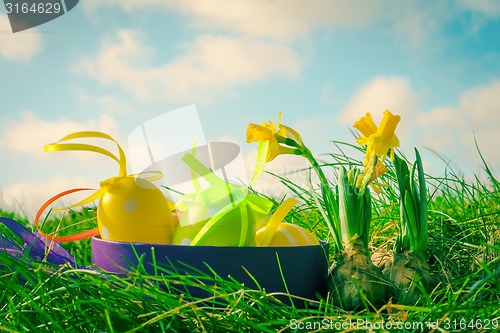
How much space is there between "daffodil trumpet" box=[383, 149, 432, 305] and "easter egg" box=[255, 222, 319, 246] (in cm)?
16

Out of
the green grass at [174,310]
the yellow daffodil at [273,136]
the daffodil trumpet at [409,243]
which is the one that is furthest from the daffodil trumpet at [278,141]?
the green grass at [174,310]

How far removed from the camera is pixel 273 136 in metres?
1.08

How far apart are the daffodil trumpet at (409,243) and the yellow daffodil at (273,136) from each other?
8.3 inches

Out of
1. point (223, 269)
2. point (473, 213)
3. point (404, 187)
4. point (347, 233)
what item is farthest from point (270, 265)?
point (473, 213)

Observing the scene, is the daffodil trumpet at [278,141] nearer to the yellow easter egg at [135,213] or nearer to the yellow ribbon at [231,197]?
the yellow ribbon at [231,197]

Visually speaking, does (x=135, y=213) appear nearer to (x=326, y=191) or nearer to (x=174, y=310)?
(x=174, y=310)

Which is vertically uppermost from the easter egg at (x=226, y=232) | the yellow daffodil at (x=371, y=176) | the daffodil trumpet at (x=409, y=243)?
the yellow daffodil at (x=371, y=176)

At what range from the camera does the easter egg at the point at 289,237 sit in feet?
3.60

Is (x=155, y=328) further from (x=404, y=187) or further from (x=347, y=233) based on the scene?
(x=404, y=187)

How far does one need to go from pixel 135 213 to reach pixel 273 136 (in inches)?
11.3

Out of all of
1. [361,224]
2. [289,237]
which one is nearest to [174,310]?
[289,237]

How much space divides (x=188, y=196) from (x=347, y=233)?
0.32 m

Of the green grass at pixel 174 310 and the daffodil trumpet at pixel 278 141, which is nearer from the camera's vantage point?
the green grass at pixel 174 310

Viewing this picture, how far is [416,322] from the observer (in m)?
0.89
